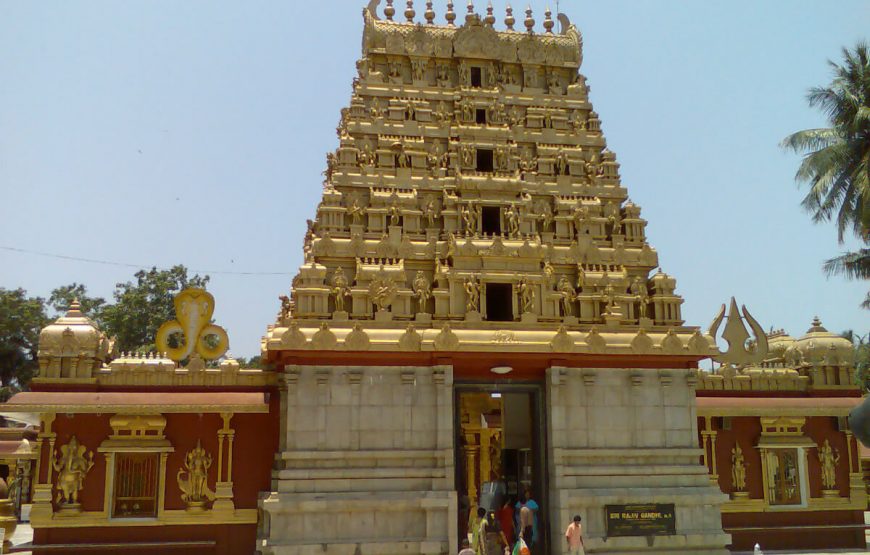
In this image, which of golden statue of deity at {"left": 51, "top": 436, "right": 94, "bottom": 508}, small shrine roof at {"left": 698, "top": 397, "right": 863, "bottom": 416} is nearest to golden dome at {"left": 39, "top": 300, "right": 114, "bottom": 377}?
golden statue of deity at {"left": 51, "top": 436, "right": 94, "bottom": 508}

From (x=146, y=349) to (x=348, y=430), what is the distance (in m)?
31.4

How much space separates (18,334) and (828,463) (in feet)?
149

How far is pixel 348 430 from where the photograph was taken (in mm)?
19359

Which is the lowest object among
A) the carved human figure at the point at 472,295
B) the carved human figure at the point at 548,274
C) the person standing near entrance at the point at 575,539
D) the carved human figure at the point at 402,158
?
the person standing near entrance at the point at 575,539

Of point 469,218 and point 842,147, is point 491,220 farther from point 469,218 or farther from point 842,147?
point 842,147

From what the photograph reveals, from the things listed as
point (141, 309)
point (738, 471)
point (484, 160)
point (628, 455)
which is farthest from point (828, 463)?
point (141, 309)

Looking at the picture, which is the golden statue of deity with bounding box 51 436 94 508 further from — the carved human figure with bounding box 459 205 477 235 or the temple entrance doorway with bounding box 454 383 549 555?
the carved human figure with bounding box 459 205 477 235

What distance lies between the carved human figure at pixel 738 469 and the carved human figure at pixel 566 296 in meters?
6.26

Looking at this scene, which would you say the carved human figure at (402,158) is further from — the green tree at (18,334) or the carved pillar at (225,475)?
the green tree at (18,334)

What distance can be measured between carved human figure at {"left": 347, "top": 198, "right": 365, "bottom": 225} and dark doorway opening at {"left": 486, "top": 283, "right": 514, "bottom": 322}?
12.2 feet

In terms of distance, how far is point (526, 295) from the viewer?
21031 mm

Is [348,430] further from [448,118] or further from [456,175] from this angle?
[448,118]

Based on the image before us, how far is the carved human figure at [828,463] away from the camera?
2308cm

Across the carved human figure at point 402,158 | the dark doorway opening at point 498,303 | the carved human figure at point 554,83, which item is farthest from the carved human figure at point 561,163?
the carved human figure at point 402,158
